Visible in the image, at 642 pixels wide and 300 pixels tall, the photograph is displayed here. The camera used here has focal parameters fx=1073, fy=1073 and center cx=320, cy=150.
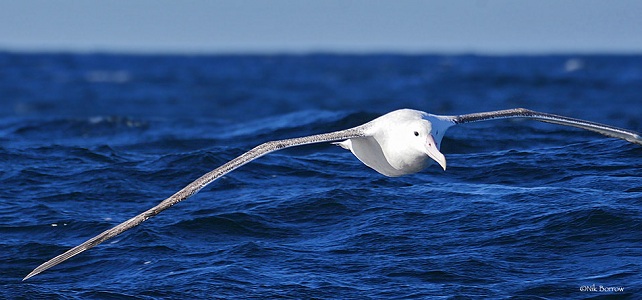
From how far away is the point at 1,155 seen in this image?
62.8 feet

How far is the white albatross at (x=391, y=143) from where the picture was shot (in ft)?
Result: 37.2

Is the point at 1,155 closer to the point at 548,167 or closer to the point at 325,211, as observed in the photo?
the point at 325,211

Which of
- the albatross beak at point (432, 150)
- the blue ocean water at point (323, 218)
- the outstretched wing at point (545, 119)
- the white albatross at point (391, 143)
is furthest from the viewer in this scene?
the outstretched wing at point (545, 119)

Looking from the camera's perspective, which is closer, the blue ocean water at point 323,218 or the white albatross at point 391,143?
the white albatross at point 391,143

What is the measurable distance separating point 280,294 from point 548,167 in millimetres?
5989

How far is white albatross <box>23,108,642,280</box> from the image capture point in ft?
37.2

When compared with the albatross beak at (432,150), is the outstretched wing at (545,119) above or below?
above

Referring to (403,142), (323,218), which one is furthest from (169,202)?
(323,218)

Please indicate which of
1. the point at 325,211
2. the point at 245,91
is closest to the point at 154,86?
the point at 245,91

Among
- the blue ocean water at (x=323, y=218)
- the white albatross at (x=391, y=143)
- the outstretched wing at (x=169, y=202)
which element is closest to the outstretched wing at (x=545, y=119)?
the white albatross at (x=391, y=143)

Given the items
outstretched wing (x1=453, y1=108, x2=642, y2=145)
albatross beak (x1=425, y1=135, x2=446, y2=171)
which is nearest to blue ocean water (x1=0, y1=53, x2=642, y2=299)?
outstretched wing (x1=453, y1=108, x2=642, y2=145)

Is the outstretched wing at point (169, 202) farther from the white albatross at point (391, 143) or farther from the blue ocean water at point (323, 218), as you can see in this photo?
the blue ocean water at point (323, 218)

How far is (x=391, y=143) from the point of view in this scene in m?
12.8

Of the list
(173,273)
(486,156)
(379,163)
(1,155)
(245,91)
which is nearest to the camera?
(173,273)
